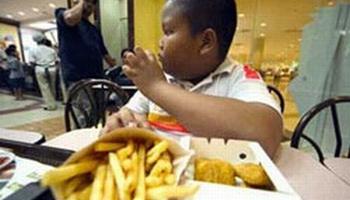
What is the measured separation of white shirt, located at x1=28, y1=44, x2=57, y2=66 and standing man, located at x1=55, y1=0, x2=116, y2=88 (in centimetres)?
196

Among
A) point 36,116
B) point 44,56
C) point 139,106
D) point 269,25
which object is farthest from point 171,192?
point 269,25

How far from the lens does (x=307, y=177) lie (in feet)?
2.46

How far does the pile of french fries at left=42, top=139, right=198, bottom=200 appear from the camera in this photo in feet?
1.25

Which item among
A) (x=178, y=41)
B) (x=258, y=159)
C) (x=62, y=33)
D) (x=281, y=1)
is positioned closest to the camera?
(x=258, y=159)

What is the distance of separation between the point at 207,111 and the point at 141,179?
0.31 meters

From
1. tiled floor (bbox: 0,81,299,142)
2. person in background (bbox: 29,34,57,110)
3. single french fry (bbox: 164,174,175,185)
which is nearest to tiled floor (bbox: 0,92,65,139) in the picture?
tiled floor (bbox: 0,81,299,142)

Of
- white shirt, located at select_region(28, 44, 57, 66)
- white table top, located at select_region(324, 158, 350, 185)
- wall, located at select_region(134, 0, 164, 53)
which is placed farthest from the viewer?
wall, located at select_region(134, 0, 164, 53)

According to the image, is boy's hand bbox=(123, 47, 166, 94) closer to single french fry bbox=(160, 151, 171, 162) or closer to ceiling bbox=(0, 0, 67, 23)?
single french fry bbox=(160, 151, 171, 162)

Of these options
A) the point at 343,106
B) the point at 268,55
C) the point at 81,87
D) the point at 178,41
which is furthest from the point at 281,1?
the point at 178,41

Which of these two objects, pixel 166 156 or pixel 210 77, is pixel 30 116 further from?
pixel 166 156

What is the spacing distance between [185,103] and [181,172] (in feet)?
0.94

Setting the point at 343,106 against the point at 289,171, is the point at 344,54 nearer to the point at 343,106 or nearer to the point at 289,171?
the point at 343,106

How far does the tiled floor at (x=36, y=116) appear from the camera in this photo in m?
3.90

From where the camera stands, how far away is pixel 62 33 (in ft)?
7.52
